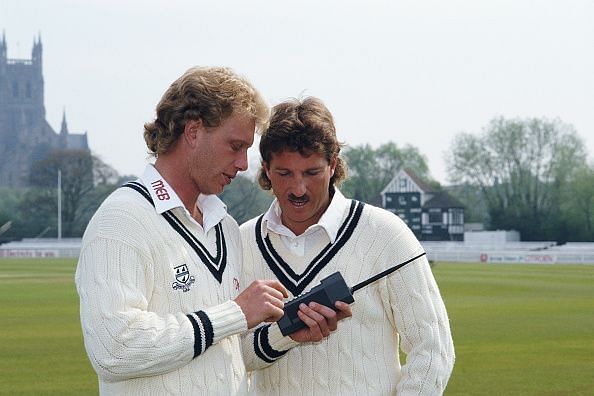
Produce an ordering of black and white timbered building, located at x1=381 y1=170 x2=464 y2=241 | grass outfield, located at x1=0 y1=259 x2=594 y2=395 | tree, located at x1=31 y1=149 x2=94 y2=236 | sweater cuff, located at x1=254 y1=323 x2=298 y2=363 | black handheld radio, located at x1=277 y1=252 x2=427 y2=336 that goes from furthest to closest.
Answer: tree, located at x1=31 y1=149 x2=94 y2=236 → black and white timbered building, located at x1=381 y1=170 x2=464 y2=241 → grass outfield, located at x1=0 y1=259 x2=594 y2=395 → sweater cuff, located at x1=254 y1=323 x2=298 y2=363 → black handheld radio, located at x1=277 y1=252 x2=427 y2=336

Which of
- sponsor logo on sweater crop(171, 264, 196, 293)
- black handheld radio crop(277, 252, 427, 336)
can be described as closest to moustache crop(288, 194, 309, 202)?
black handheld radio crop(277, 252, 427, 336)

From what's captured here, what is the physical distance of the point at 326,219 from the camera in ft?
13.4

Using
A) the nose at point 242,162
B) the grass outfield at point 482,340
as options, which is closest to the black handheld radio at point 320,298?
the nose at point 242,162

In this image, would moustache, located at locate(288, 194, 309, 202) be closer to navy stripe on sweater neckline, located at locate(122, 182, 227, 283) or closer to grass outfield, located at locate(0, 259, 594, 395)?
navy stripe on sweater neckline, located at locate(122, 182, 227, 283)

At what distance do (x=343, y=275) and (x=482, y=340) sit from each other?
12.1 meters

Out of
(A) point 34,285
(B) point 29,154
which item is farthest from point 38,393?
(B) point 29,154

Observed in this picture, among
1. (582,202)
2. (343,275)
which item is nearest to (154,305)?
(343,275)

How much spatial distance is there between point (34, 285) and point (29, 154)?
11121 centimetres

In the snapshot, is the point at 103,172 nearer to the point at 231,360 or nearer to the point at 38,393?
the point at 38,393

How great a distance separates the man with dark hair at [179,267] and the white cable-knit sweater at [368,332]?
0.30 m

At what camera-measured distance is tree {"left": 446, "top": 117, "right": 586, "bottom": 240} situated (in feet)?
276

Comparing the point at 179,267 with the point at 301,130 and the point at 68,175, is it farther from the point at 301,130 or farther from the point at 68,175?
the point at 68,175

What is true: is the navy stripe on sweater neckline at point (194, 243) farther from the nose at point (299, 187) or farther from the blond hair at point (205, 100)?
the nose at point (299, 187)

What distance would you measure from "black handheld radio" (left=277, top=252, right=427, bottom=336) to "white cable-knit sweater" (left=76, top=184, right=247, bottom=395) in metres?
0.19
